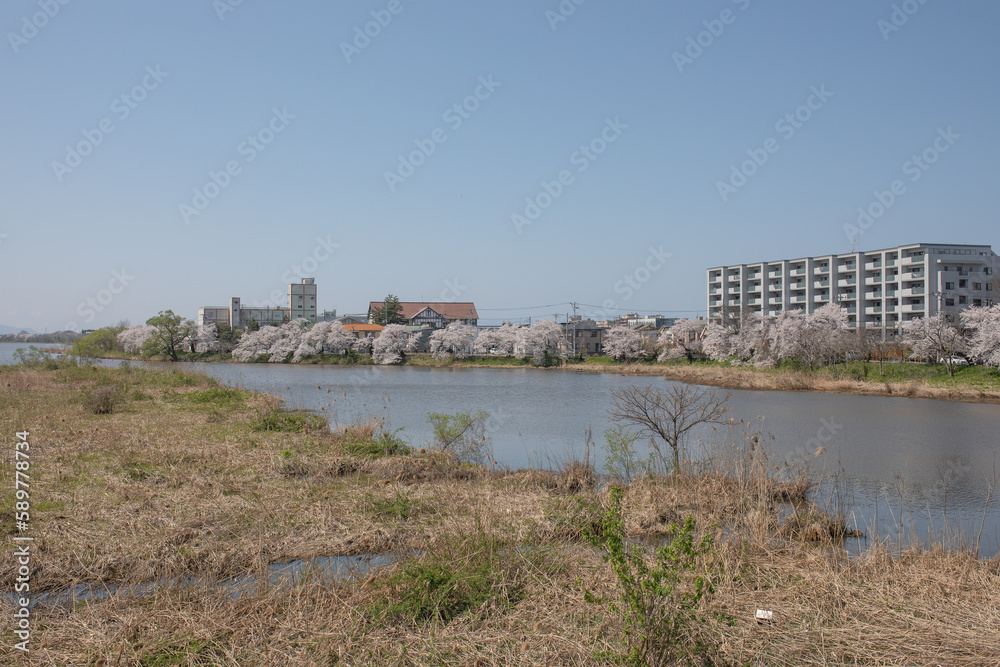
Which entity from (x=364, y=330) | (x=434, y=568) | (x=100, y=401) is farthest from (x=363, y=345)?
(x=434, y=568)

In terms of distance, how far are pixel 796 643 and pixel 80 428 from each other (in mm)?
13234

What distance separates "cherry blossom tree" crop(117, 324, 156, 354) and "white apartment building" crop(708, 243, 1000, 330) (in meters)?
64.5

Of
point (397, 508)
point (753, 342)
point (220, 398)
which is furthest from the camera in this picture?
point (753, 342)

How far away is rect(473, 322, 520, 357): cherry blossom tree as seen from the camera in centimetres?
7225

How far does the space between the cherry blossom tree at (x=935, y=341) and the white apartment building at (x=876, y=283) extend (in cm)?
1515

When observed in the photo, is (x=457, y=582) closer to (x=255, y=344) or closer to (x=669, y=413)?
(x=669, y=413)

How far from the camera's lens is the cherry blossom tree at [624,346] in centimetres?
6292

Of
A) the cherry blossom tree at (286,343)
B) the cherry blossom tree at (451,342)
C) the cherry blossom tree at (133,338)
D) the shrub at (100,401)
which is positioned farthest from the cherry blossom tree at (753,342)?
the cherry blossom tree at (133,338)

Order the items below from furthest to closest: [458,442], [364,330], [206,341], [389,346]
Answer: [364,330]
[206,341]
[389,346]
[458,442]

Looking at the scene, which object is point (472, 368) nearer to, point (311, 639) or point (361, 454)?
point (361, 454)

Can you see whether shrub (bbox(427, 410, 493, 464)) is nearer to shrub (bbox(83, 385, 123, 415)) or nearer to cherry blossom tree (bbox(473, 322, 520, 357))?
shrub (bbox(83, 385, 123, 415))

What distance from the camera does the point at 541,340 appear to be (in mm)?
65125

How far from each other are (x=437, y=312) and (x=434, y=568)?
99.5m

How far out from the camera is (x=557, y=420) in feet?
64.7
